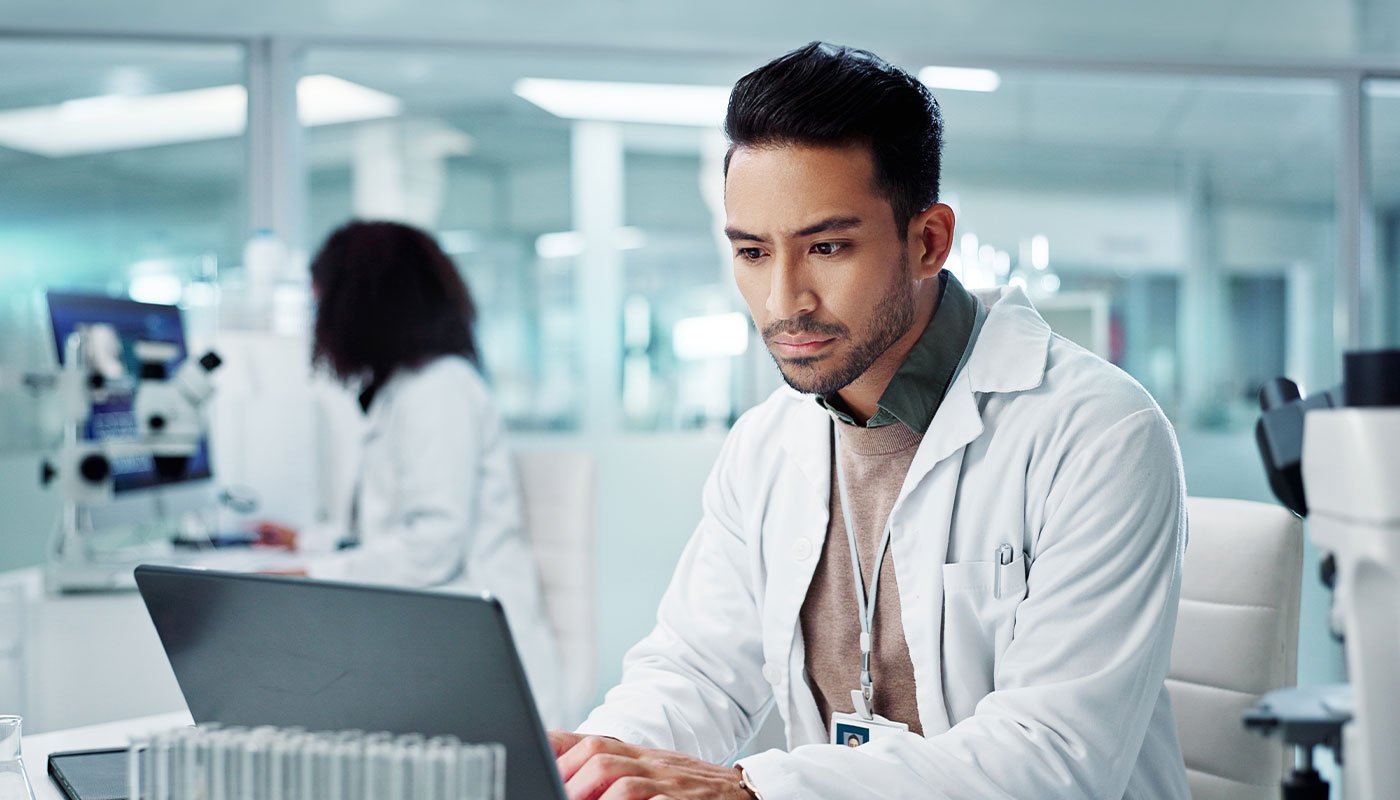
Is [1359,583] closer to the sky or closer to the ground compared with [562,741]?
closer to the sky

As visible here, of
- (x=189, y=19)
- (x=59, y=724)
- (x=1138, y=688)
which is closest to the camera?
(x=1138, y=688)

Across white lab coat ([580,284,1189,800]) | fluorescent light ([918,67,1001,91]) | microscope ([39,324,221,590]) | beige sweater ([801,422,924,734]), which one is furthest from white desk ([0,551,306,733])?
fluorescent light ([918,67,1001,91])

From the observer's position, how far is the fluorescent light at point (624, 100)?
3.72 m

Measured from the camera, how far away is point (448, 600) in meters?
0.66

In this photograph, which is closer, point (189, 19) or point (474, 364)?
point (474, 364)

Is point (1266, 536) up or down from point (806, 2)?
down

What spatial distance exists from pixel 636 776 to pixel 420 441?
1768mm

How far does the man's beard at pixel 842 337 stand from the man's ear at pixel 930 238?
35 mm

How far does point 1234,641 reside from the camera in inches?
51.6

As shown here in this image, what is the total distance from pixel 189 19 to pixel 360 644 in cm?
338

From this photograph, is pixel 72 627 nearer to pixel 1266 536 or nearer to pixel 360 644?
pixel 360 644

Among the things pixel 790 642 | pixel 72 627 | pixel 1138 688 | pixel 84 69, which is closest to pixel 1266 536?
pixel 1138 688

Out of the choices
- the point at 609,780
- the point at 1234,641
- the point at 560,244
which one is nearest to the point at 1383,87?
the point at 560,244

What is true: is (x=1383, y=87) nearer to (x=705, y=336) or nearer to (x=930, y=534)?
(x=705, y=336)
